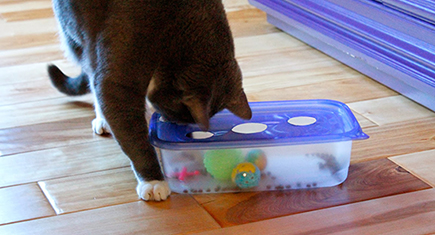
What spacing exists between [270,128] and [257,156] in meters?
0.15

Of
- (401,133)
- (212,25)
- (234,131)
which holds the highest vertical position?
(212,25)

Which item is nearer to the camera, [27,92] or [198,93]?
[198,93]

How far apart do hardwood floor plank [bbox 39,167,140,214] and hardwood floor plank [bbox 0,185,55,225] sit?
0.07 feet

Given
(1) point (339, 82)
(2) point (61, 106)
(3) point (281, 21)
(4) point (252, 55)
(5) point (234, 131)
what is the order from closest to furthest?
(5) point (234, 131) < (2) point (61, 106) < (1) point (339, 82) < (4) point (252, 55) < (3) point (281, 21)

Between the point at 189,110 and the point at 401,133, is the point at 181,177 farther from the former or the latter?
the point at 401,133

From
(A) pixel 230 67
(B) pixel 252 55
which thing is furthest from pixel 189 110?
(B) pixel 252 55

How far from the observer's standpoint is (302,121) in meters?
1.38

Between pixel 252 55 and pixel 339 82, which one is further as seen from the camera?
pixel 252 55

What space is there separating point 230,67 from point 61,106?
0.80m

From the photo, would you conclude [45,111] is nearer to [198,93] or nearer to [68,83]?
[68,83]

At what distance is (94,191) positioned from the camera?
50.6 inches

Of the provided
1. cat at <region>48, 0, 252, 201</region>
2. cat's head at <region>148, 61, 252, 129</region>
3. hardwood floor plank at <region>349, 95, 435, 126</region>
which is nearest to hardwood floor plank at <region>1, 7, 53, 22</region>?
cat at <region>48, 0, 252, 201</region>

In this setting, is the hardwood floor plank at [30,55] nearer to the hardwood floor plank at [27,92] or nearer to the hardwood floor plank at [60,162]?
the hardwood floor plank at [27,92]

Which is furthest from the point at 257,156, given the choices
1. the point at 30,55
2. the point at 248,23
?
the point at 248,23
